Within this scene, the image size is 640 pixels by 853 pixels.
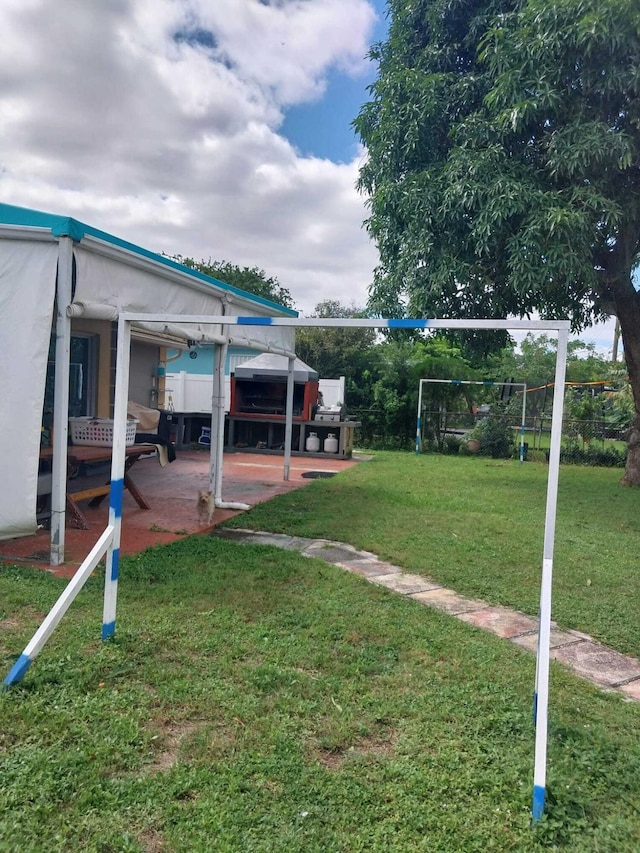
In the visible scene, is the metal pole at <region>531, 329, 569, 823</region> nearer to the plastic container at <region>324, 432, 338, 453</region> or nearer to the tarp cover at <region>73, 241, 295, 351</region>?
the tarp cover at <region>73, 241, 295, 351</region>

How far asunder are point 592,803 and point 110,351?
8195mm

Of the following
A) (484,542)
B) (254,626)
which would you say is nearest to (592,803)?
(254,626)

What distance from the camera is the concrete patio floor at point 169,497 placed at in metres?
4.86

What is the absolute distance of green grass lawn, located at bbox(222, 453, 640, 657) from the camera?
4234mm

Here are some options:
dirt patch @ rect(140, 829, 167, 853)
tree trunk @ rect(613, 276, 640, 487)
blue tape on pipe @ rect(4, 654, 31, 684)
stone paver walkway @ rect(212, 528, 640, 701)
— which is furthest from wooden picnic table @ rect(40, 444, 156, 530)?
tree trunk @ rect(613, 276, 640, 487)

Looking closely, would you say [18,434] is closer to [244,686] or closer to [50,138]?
[244,686]

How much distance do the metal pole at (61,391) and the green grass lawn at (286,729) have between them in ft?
1.14

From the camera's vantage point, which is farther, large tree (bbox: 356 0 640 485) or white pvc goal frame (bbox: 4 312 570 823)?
large tree (bbox: 356 0 640 485)

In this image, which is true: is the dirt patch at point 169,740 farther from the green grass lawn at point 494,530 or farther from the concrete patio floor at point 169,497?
the green grass lawn at point 494,530

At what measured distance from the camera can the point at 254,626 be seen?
11.4 ft

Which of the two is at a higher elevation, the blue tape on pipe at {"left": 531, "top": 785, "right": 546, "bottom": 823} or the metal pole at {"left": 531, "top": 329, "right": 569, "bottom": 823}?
the metal pole at {"left": 531, "top": 329, "right": 569, "bottom": 823}

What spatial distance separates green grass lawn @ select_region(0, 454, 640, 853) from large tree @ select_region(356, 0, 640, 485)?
4774mm

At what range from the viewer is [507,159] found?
7.65 meters

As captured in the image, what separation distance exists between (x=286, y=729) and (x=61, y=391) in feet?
9.34
